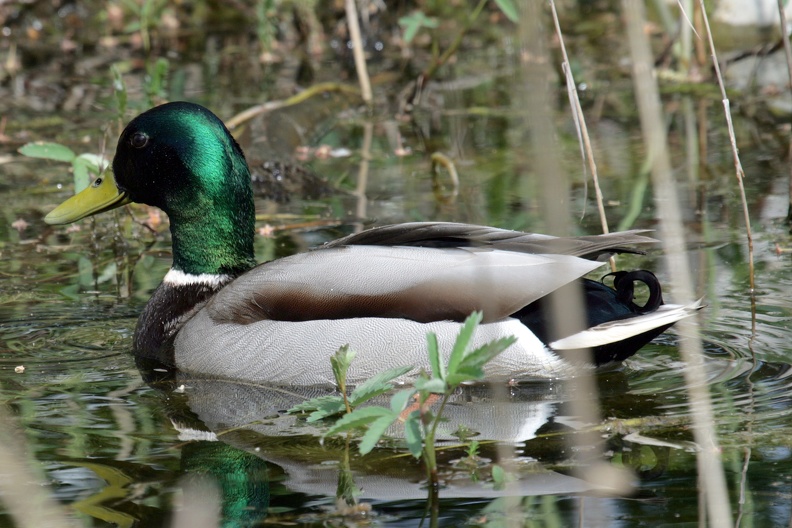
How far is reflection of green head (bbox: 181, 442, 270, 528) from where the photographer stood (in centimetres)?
357

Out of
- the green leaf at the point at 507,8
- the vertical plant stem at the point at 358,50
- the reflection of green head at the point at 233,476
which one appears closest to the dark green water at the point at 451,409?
the reflection of green head at the point at 233,476

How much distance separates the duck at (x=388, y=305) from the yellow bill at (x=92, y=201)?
391 millimetres

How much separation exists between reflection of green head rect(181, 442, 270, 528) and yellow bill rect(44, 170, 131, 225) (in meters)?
1.76

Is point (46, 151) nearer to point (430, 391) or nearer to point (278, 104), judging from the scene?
point (278, 104)

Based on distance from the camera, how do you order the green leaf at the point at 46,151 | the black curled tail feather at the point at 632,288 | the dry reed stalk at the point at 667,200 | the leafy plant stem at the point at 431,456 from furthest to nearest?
the green leaf at the point at 46,151
the black curled tail feather at the point at 632,288
the leafy plant stem at the point at 431,456
the dry reed stalk at the point at 667,200

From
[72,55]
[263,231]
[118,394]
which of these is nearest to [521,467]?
[118,394]

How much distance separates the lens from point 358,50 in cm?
938

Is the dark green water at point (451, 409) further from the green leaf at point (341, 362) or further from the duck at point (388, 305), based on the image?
the green leaf at point (341, 362)

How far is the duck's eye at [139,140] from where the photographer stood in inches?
215

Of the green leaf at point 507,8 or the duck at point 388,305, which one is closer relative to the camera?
the duck at point 388,305

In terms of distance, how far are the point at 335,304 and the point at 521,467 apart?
3.96 ft

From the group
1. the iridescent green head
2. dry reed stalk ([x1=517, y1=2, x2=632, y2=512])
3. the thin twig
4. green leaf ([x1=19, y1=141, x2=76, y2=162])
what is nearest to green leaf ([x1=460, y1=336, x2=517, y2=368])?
dry reed stalk ([x1=517, y1=2, x2=632, y2=512])

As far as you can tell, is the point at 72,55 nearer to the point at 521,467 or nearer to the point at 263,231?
the point at 263,231

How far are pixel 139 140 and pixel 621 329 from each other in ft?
7.71
